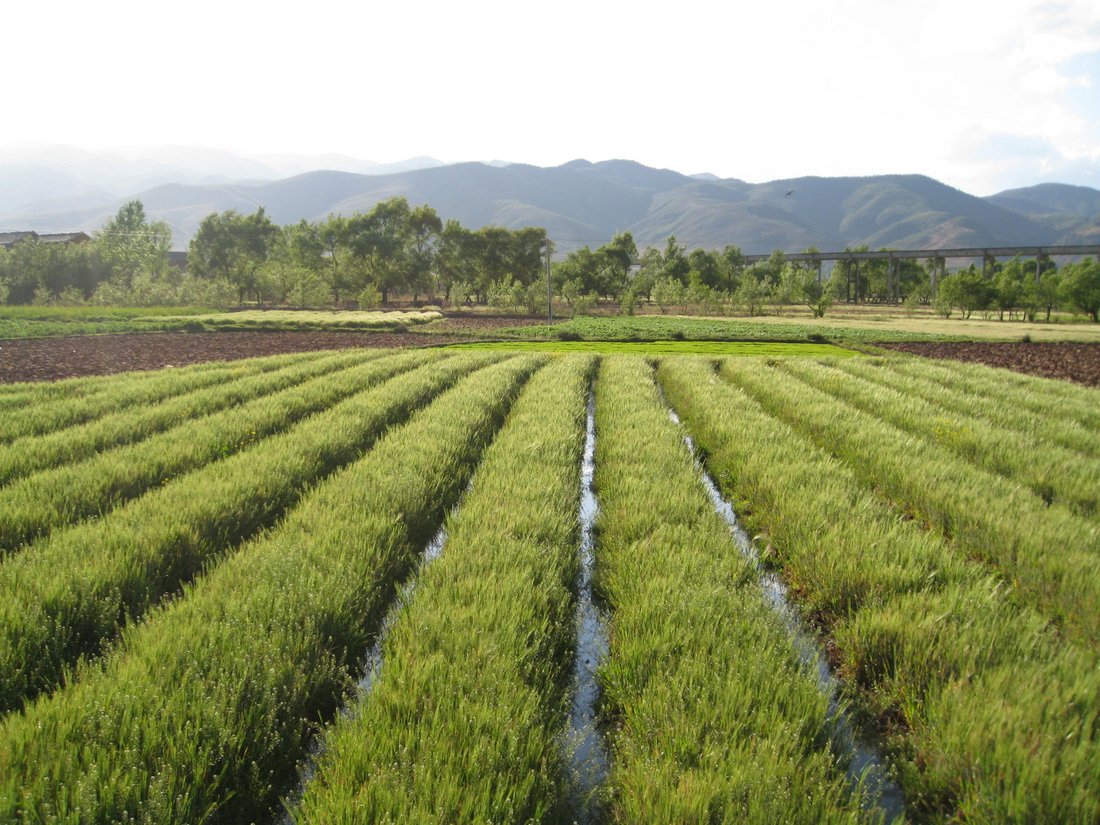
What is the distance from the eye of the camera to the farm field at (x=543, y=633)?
239 cm

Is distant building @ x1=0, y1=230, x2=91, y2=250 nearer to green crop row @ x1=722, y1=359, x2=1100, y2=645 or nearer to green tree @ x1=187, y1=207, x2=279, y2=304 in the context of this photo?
green tree @ x1=187, y1=207, x2=279, y2=304

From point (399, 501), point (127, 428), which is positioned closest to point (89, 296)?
point (127, 428)

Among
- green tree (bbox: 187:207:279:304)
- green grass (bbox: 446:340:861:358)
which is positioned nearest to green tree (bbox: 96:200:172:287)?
green tree (bbox: 187:207:279:304)

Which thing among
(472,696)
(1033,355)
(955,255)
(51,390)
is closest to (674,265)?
(955,255)

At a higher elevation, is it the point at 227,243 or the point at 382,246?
the point at 227,243

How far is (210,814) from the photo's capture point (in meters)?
2.29

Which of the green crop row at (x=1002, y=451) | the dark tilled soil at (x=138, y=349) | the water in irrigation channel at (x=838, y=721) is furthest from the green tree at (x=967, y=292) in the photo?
the water in irrigation channel at (x=838, y=721)

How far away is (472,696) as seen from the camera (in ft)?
9.55

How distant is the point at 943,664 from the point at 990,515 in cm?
273

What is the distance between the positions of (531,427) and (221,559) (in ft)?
17.0

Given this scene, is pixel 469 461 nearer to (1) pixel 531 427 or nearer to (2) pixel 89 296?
(1) pixel 531 427

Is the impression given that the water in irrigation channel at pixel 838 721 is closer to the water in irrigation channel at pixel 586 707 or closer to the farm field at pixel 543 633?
the farm field at pixel 543 633

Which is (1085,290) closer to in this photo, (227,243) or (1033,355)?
(1033,355)

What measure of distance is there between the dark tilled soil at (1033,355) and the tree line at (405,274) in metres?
38.0
